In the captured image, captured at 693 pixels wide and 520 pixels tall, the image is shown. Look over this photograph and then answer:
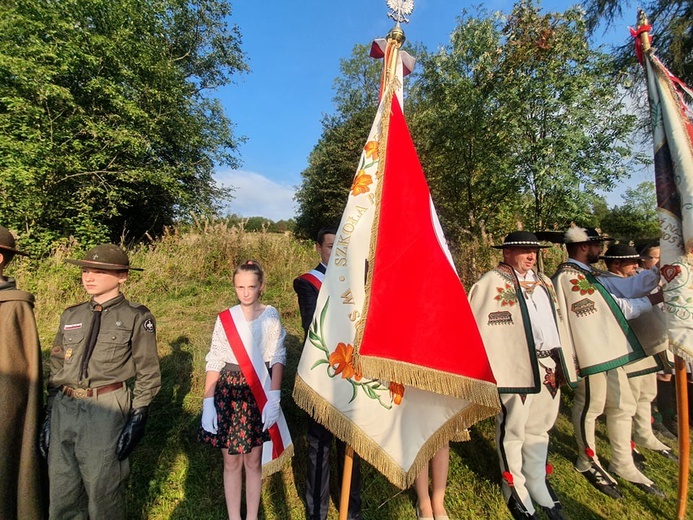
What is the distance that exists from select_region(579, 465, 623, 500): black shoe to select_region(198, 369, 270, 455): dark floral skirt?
3.32 m

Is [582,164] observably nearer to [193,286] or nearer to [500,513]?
[500,513]

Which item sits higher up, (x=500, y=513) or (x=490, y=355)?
(x=490, y=355)

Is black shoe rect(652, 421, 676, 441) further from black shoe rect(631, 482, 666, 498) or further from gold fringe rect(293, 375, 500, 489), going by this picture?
gold fringe rect(293, 375, 500, 489)

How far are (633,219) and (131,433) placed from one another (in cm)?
3394

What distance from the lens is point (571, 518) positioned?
296 centimetres

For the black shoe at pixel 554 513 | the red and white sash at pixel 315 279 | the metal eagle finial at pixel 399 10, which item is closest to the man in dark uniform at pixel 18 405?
the red and white sash at pixel 315 279

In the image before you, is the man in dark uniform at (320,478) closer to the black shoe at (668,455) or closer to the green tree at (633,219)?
the black shoe at (668,455)

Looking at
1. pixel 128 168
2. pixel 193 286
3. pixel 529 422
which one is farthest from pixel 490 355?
pixel 128 168

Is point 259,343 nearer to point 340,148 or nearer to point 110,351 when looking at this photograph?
point 110,351

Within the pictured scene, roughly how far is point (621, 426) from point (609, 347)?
105cm

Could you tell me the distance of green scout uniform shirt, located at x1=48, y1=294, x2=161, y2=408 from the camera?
7.44 ft

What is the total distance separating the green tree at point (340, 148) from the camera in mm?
20500

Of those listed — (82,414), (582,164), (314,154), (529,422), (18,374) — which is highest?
(314,154)

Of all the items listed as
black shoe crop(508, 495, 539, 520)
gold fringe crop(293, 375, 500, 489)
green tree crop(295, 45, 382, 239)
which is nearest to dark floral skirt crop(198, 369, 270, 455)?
gold fringe crop(293, 375, 500, 489)
